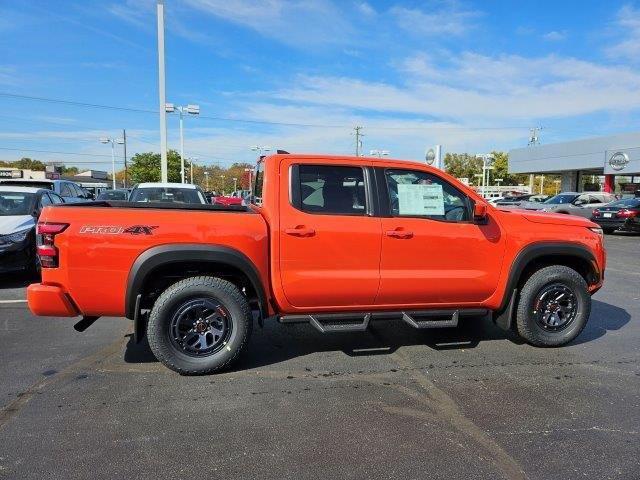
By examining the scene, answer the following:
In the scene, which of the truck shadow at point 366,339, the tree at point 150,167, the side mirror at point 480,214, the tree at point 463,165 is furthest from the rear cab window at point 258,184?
the tree at point 463,165

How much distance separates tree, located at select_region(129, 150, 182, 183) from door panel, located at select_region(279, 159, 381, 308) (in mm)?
74782

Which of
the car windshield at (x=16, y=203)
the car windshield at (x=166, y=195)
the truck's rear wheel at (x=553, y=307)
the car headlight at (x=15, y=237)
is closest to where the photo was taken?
the truck's rear wheel at (x=553, y=307)

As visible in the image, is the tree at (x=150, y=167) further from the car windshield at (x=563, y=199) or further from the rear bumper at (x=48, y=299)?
the rear bumper at (x=48, y=299)

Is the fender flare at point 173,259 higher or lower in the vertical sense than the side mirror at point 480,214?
lower

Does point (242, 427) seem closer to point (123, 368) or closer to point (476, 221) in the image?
point (123, 368)

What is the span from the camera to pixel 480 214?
184 inches

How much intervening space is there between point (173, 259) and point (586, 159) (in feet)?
128

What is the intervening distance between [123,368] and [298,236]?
200 cm

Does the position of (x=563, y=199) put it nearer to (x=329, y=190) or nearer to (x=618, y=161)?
(x=618, y=161)

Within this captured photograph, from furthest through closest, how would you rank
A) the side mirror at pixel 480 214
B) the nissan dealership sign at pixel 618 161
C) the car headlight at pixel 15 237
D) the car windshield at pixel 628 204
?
the nissan dealership sign at pixel 618 161
the car windshield at pixel 628 204
the car headlight at pixel 15 237
the side mirror at pixel 480 214

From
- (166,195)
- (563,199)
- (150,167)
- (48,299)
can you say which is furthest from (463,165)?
(48,299)

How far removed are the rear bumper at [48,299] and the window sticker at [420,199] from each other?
304 cm

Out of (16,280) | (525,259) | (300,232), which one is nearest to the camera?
(300,232)

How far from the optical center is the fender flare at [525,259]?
16.0 feet
